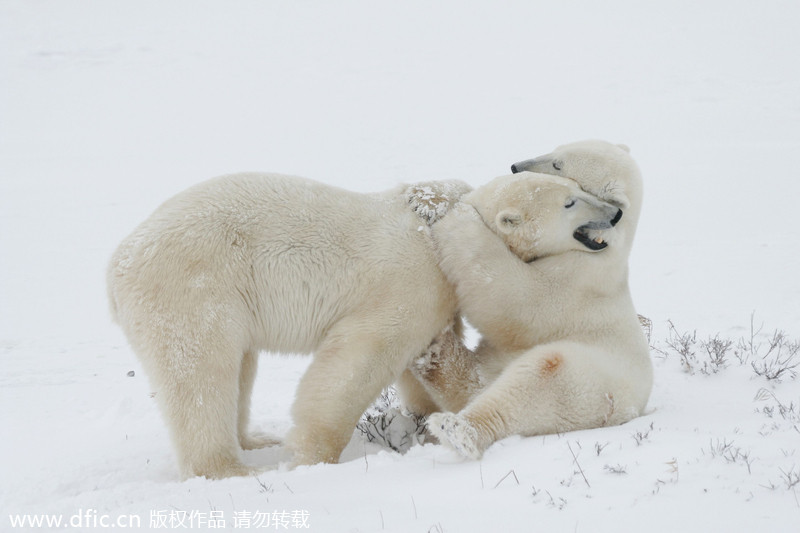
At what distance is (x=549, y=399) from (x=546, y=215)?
1.01 metres

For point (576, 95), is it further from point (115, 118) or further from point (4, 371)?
point (4, 371)

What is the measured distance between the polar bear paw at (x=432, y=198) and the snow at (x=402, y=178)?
1.29m

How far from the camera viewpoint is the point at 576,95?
675 inches

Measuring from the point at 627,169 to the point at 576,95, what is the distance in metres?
13.3

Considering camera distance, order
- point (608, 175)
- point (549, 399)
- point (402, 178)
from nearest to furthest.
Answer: point (549, 399)
point (608, 175)
point (402, 178)

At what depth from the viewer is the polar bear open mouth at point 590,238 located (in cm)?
425

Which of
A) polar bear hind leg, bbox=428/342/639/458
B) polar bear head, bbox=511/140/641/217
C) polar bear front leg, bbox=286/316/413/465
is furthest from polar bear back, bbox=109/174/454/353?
polar bear head, bbox=511/140/641/217

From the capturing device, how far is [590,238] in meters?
4.26

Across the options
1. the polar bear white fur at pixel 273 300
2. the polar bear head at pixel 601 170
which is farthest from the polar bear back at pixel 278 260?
the polar bear head at pixel 601 170

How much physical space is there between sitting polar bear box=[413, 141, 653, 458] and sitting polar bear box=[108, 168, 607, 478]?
0.10 m

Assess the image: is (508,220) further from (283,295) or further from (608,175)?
(283,295)

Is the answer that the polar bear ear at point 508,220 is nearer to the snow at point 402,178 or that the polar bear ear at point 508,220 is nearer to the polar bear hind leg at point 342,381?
the polar bear hind leg at point 342,381

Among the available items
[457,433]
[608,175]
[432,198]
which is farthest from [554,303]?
[457,433]

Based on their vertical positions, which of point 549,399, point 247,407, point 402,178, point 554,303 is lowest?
point 402,178
